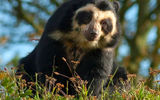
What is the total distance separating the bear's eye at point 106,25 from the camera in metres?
6.11

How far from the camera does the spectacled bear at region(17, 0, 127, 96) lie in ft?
19.4

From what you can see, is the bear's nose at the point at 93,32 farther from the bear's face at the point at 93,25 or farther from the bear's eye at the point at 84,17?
the bear's eye at the point at 84,17

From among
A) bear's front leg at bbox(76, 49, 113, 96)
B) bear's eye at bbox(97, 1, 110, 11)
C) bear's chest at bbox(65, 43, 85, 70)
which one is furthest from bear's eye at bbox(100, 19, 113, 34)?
bear's chest at bbox(65, 43, 85, 70)

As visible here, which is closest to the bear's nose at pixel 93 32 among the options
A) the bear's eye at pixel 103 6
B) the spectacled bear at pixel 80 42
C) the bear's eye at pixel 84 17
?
the spectacled bear at pixel 80 42

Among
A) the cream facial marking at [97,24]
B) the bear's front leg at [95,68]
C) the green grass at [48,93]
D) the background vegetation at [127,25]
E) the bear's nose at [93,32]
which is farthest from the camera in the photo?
the background vegetation at [127,25]

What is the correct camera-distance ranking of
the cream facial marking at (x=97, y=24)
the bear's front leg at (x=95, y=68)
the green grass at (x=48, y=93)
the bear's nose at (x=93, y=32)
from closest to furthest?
1. the green grass at (x=48, y=93)
2. the bear's nose at (x=93, y=32)
3. the cream facial marking at (x=97, y=24)
4. the bear's front leg at (x=95, y=68)

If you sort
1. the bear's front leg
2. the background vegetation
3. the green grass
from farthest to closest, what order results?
the background vegetation → the bear's front leg → the green grass

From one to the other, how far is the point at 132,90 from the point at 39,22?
12.8 m

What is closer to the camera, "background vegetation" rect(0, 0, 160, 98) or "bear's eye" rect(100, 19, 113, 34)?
"bear's eye" rect(100, 19, 113, 34)

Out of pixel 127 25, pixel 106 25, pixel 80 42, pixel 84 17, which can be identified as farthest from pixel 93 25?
pixel 127 25

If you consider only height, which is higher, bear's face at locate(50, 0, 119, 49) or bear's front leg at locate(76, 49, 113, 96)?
bear's face at locate(50, 0, 119, 49)

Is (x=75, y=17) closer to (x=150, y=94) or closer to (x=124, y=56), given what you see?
(x=150, y=94)

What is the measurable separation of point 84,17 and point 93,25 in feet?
0.81

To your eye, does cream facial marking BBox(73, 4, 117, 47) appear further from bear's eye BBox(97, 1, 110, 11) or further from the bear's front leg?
the bear's front leg
